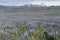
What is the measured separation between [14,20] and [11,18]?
0.07m

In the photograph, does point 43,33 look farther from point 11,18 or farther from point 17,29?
point 11,18

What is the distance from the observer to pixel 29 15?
6.61ft

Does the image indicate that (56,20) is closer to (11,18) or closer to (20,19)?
(20,19)

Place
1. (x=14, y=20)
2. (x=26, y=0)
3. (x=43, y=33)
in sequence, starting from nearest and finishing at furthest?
1. (x=43, y=33)
2. (x=14, y=20)
3. (x=26, y=0)

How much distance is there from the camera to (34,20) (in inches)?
77.1

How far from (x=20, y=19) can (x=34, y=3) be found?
369mm

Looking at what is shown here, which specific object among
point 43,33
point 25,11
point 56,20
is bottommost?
point 43,33

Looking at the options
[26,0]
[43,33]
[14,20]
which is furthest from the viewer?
[26,0]

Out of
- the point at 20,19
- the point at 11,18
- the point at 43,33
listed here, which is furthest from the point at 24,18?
the point at 43,33

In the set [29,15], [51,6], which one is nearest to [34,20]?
[29,15]

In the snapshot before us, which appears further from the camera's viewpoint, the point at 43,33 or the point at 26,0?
the point at 26,0

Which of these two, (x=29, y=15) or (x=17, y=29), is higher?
(x=29, y=15)

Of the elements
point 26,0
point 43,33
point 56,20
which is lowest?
point 43,33

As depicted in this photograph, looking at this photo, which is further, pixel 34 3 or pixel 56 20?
pixel 34 3
